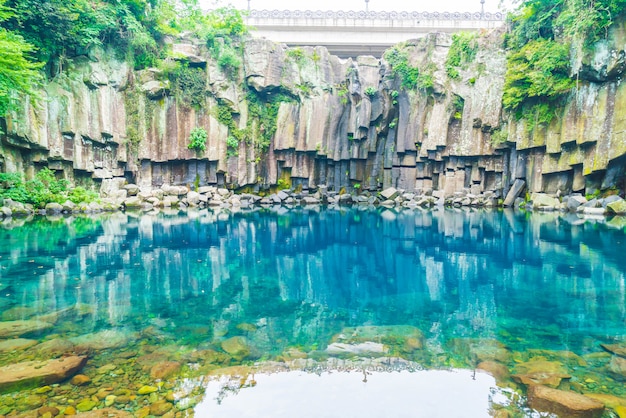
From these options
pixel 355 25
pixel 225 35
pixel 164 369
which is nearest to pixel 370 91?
pixel 355 25

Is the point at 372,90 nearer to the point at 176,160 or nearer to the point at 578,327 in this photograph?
the point at 176,160

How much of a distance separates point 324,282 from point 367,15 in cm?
2932

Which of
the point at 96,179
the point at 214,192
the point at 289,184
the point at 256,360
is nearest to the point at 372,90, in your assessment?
the point at 289,184

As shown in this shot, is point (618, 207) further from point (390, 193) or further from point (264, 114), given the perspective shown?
point (264, 114)

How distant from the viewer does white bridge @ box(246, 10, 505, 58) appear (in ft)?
105

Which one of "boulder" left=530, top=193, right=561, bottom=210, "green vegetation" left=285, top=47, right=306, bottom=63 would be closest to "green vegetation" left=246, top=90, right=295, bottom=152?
"green vegetation" left=285, top=47, right=306, bottom=63

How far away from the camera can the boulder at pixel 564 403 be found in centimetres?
317

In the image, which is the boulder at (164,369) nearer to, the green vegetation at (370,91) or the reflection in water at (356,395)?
the reflection in water at (356,395)

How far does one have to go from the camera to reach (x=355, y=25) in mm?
32219

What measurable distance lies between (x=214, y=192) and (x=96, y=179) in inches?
279

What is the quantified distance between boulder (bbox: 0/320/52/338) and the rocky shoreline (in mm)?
15557

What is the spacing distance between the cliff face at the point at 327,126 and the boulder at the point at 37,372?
18.1m

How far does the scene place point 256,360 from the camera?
4293 millimetres

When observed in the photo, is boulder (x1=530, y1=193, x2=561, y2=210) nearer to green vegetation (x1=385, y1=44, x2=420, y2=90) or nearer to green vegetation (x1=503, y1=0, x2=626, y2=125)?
green vegetation (x1=503, y1=0, x2=626, y2=125)
